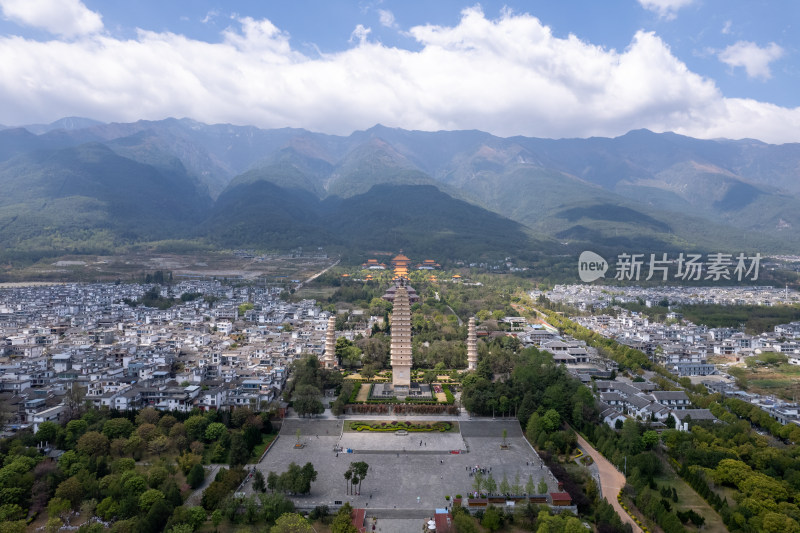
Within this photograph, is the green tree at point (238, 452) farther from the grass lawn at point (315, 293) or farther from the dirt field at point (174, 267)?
the dirt field at point (174, 267)

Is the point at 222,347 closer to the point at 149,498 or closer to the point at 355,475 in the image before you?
the point at 149,498

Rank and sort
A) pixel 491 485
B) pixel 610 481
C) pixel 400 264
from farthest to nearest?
pixel 400 264, pixel 610 481, pixel 491 485

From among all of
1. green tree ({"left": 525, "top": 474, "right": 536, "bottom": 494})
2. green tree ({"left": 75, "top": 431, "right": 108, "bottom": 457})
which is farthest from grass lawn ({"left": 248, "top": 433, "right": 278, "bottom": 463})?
green tree ({"left": 525, "top": 474, "right": 536, "bottom": 494})

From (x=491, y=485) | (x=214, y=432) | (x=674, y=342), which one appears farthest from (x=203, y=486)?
(x=674, y=342)

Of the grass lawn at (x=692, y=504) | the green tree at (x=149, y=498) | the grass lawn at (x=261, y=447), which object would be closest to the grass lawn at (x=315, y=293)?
the grass lawn at (x=261, y=447)

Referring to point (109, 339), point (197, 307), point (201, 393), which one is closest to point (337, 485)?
point (201, 393)
